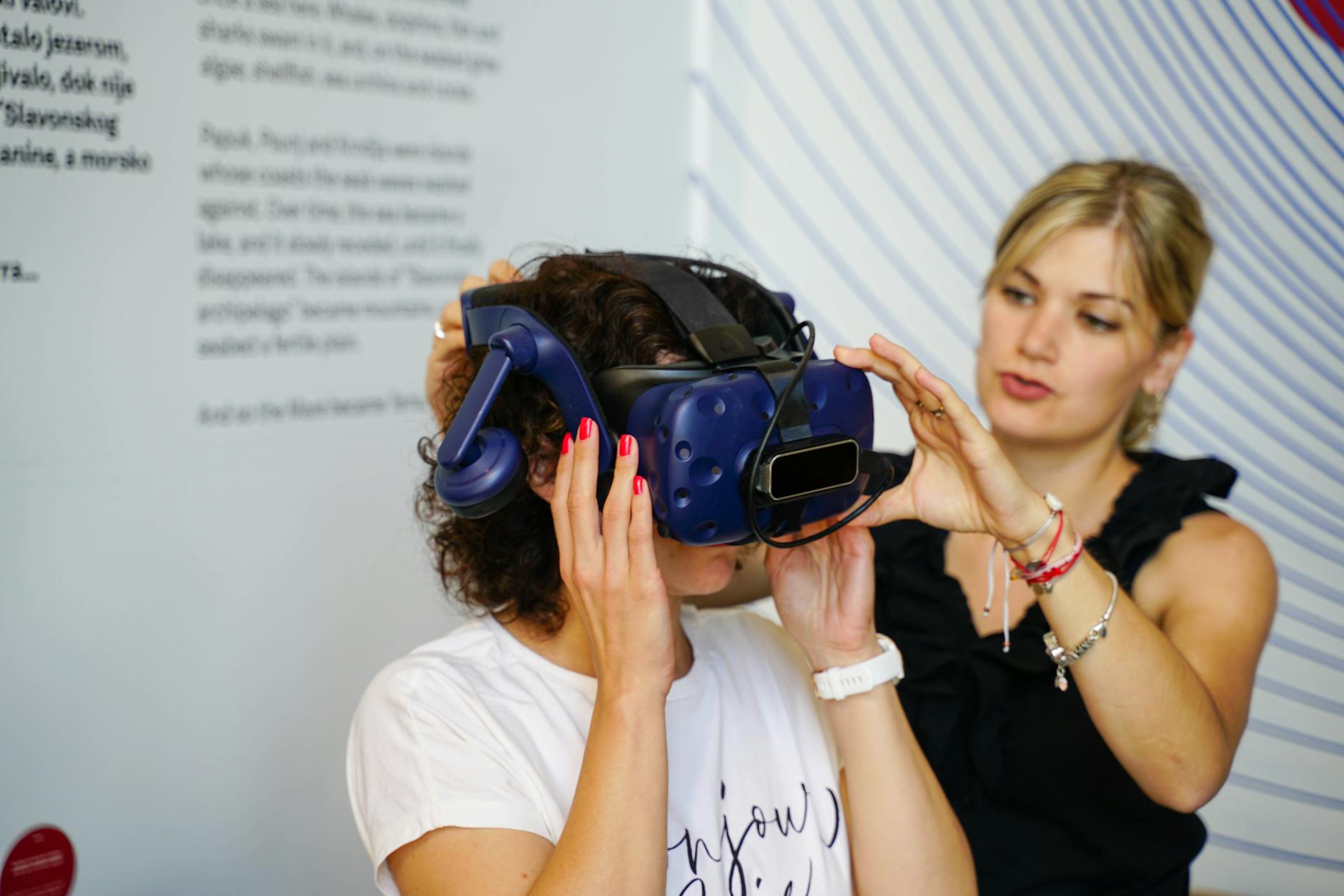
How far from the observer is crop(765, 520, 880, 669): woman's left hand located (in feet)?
4.28

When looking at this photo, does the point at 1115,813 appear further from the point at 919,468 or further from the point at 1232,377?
the point at 1232,377

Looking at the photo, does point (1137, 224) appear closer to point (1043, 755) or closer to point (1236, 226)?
point (1236, 226)

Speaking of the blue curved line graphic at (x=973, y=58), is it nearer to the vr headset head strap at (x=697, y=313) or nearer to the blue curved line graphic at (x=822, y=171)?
the blue curved line graphic at (x=822, y=171)

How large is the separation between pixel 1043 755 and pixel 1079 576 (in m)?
0.45

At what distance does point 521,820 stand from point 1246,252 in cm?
156

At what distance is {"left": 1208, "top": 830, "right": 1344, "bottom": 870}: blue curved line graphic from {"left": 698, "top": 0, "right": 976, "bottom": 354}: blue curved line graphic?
3.75ft

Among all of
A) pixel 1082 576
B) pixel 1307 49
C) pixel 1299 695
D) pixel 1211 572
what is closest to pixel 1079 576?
pixel 1082 576

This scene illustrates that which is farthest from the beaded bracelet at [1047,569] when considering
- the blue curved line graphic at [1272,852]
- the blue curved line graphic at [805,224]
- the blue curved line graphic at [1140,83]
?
the blue curved line graphic at [805,224]

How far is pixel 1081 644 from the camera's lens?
1247 mm

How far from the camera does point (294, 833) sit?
1.83 metres

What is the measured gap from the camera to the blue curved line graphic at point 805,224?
245cm

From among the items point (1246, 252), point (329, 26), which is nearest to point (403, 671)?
point (329, 26)

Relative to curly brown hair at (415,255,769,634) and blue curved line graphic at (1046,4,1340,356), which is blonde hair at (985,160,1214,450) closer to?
blue curved line graphic at (1046,4,1340,356)

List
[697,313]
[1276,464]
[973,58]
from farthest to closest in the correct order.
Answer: [973,58], [1276,464], [697,313]
